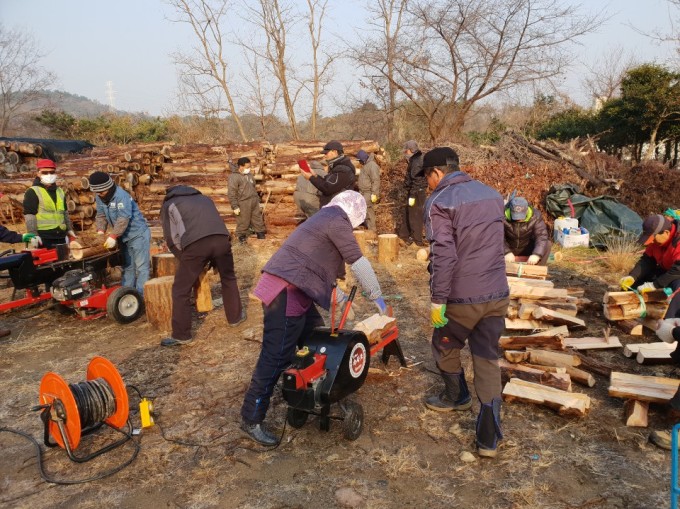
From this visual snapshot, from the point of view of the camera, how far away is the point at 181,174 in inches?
540

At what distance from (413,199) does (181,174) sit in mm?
7159

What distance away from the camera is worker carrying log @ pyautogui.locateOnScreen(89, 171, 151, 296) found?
255 inches

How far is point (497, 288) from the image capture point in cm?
339

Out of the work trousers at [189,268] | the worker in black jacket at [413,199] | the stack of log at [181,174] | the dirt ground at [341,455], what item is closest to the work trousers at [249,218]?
the stack of log at [181,174]

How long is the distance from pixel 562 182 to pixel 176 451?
1054cm

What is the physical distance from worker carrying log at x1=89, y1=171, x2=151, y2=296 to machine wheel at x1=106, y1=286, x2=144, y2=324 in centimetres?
22

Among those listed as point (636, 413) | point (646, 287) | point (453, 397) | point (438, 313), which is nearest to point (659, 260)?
point (646, 287)

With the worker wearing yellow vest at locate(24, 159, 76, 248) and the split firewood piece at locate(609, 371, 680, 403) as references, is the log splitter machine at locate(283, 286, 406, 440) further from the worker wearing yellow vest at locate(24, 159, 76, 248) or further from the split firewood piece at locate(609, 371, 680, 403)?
the worker wearing yellow vest at locate(24, 159, 76, 248)

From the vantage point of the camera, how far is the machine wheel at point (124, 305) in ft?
21.1

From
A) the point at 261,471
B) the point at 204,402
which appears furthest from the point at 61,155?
the point at 261,471

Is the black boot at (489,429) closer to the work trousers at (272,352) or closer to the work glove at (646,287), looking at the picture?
the work trousers at (272,352)

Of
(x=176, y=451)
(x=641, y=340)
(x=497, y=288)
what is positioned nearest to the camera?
(x=497, y=288)

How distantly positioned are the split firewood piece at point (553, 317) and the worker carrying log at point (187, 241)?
3788 mm

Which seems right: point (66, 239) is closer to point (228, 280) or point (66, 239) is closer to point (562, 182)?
point (228, 280)
